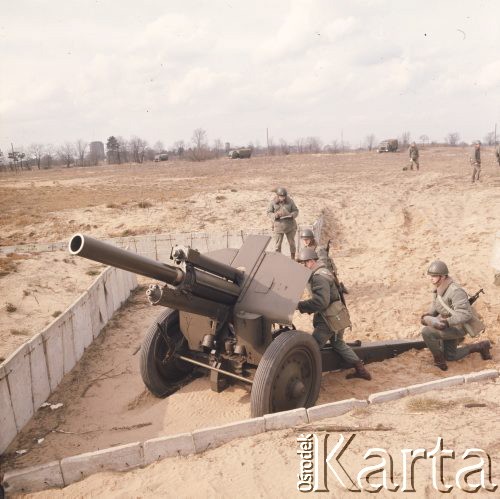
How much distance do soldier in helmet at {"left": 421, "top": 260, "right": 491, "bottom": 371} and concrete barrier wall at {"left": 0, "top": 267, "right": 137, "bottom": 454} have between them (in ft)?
15.0

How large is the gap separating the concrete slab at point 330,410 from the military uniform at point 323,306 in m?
1.20

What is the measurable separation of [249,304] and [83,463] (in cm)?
213

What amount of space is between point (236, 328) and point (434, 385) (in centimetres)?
208

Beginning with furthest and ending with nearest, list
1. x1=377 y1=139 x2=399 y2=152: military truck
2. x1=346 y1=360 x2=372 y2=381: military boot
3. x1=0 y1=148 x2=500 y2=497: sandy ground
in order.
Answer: x1=377 y1=139 x2=399 y2=152: military truck
x1=346 y1=360 x2=372 y2=381: military boot
x1=0 y1=148 x2=500 y2=497: sandy ground

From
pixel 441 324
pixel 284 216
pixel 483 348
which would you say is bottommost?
pixel 483 348

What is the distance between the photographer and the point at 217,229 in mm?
14719

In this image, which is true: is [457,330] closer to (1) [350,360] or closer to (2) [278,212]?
(1) [350,360]

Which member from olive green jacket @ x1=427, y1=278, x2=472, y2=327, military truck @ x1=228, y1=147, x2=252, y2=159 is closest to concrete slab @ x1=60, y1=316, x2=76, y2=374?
olive green jacket @ x1=427, y1=278, x2=472, y2=327

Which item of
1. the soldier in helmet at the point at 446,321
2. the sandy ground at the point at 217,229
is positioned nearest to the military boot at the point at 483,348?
the soldier in helmet at the point at 446,321

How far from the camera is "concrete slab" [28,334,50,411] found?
548 cm

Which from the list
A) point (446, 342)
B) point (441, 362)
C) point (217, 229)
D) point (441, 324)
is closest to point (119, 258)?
point (441, 324)

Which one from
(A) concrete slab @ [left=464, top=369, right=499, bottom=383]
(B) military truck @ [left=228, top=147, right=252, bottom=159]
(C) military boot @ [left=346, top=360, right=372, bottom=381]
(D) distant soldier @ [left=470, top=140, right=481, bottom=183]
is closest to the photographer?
(A) concrete slab @ [left=464, top=369, right=499, bottom=383]

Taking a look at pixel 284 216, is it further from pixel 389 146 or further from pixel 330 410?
pixel 389 146

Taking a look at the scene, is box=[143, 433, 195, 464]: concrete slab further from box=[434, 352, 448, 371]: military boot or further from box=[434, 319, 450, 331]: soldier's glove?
box=[434, 352, 448, 371]: military boot
